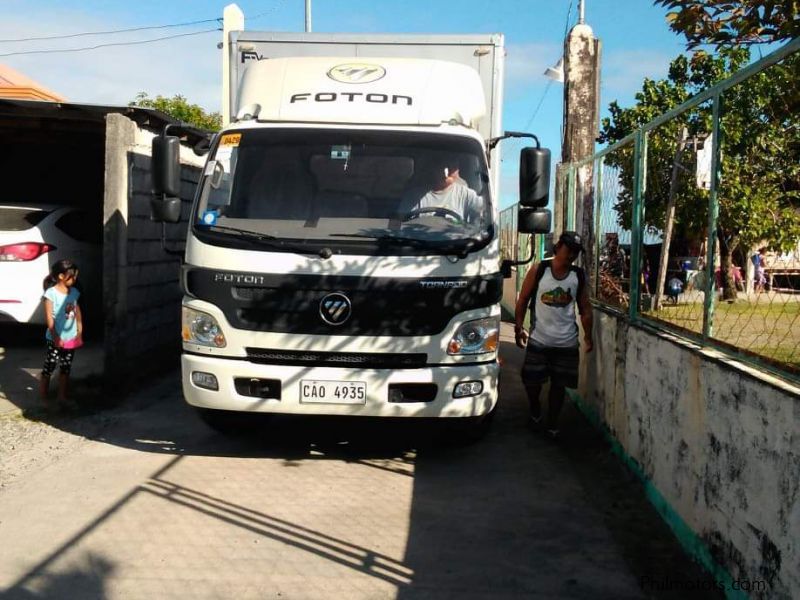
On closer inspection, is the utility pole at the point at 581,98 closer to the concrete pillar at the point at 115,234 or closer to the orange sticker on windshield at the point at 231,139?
the orange sticker on windshield at the point at 231,139

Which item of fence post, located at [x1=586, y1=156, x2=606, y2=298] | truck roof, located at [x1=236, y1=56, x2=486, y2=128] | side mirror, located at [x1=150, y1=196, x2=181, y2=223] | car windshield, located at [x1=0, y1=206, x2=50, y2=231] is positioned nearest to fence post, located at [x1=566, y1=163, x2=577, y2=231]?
fence post, located at [x1=586, y1=156, x2=606, y2=298]

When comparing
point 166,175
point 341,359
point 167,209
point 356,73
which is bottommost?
point 341,359

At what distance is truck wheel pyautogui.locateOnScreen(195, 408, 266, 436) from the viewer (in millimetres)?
6051

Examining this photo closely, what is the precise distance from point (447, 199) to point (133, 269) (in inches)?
153

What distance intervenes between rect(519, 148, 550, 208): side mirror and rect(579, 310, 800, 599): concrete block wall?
3.74ft

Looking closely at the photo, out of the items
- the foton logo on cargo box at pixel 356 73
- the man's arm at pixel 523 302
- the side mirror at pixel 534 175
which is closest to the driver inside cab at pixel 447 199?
the side mirror at pixel 534 175

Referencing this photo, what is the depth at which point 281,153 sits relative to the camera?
19.5 feet

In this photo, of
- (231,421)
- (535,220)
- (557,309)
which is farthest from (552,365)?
(231,421)

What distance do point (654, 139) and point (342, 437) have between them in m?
3.32

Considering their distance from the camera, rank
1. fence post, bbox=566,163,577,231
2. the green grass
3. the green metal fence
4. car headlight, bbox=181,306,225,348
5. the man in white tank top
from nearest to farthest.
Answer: the green grass, the green metal fence, car headlight, bbox=181,306,225,348, the man in white tank top, fence post, bbox=566,163,577,231

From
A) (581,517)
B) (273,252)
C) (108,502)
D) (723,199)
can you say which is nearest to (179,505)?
(108,502)

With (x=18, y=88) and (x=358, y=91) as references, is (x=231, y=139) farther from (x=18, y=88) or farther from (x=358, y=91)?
(x=18, y=88)

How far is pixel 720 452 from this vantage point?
12.3 ft

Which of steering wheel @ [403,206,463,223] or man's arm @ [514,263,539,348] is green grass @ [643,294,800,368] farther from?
man's arm @ [514,263,539,348]
